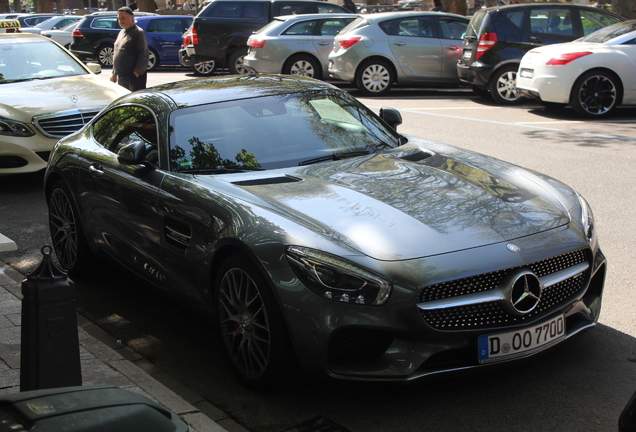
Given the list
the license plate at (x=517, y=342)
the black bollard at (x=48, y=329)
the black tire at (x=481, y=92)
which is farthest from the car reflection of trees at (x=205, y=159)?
the black tire at (x=481, y=92)

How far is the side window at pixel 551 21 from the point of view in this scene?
1459cm

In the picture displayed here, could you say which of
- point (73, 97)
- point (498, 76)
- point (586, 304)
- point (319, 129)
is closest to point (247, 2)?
point (498, 76)

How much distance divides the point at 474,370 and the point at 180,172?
2087mm

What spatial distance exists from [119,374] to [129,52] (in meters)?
8.13

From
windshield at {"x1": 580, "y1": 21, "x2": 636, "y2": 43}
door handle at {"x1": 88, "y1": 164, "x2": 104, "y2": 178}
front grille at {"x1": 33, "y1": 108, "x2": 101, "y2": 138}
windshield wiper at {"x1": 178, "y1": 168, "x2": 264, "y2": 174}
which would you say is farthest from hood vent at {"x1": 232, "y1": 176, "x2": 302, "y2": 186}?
windshield at {"x1": 580, "y1": 21, "x2": 636, "y2": 43}

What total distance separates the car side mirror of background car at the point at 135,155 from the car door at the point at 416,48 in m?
12.1

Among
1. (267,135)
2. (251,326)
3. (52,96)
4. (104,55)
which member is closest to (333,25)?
(52,96)

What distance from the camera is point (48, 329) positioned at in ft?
10.3

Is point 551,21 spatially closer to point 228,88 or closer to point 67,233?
point 228,88

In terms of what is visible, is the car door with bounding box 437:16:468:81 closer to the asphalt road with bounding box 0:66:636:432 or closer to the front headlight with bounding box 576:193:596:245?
the asphalt road with bounding box 0:66:636:432

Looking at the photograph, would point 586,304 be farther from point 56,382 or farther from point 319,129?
point 56,382

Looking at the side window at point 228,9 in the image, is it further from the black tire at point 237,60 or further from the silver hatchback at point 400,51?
the silver hatchback at point 400,51

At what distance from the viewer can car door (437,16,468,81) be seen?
16.3m

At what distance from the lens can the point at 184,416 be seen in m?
3.59
